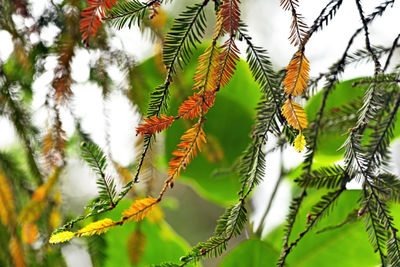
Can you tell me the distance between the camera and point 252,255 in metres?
0.50

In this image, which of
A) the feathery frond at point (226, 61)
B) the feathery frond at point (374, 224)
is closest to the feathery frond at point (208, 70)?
the feathery frond at point (226, 61)

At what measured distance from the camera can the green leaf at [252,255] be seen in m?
0.49

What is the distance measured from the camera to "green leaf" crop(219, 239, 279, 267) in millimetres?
487

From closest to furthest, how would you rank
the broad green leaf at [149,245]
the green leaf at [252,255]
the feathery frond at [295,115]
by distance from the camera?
the feathery frond at [295,115]
the green leaf at [252,255]
the broad green leaf at [149,245]

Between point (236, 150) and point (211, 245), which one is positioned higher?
point (236, 150)

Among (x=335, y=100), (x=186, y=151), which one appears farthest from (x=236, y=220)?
(x=335, y=100)

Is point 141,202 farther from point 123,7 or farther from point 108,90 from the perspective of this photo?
point 108,90

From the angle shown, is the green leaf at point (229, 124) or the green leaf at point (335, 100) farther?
the green leaf at point (229, 124)

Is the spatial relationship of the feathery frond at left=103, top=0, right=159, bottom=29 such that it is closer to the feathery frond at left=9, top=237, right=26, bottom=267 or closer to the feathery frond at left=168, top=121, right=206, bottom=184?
the feathery frond at left=168, top=121, right=206, bottom=184

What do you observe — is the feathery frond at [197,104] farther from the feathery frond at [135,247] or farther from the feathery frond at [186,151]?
the feathery frond at [135,247]

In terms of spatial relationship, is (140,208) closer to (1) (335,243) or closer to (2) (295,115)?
(2) (295,115)

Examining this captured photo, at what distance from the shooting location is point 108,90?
1.83 feet

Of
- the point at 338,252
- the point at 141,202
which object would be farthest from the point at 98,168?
the point at 338,252

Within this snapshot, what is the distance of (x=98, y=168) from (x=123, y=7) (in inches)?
4.7
